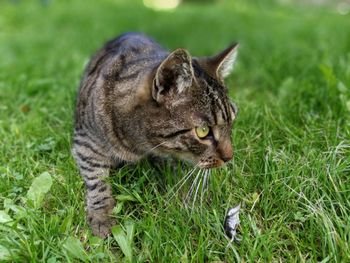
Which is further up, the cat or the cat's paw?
the cat

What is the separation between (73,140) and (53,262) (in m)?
0.91

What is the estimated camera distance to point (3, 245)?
6.53 ft

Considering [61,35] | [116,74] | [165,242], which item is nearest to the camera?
[165,242]

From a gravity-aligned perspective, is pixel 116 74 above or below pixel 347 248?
above

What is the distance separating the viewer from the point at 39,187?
90.8 inches

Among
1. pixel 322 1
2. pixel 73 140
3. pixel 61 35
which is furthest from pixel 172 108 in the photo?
pixel 322 1

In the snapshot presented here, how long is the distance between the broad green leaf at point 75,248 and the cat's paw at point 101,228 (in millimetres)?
179

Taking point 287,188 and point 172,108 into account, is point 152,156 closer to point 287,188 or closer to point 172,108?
point 172,108

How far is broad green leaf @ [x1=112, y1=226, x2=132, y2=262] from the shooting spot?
6.63ft

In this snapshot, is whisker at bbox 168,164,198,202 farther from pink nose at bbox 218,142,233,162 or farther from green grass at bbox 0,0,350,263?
pink nose at bbox 218,142,233,162

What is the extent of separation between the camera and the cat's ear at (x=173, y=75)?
2.03 m

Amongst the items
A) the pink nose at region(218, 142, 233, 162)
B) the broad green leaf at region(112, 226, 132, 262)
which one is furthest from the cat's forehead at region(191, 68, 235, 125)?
the broad green leaf at region(112, 226, 132, 262)

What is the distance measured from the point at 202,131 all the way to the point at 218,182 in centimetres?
32

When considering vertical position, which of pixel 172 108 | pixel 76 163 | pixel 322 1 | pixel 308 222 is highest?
pixel 172 108
